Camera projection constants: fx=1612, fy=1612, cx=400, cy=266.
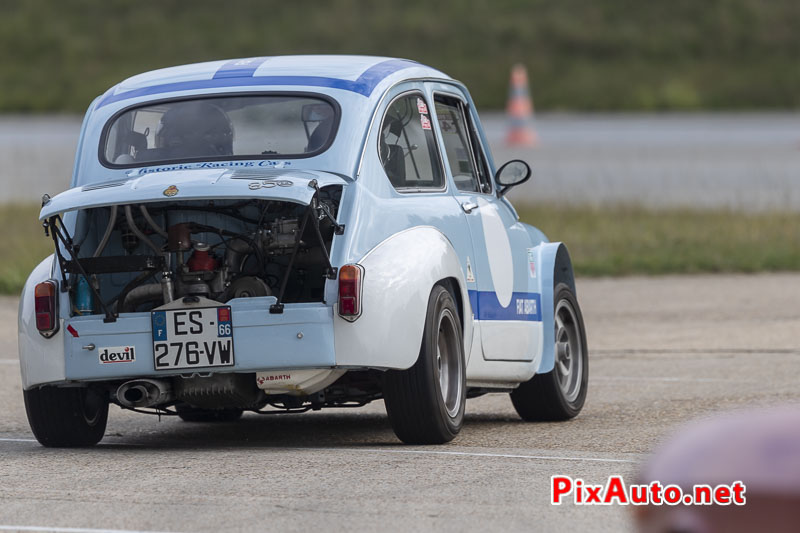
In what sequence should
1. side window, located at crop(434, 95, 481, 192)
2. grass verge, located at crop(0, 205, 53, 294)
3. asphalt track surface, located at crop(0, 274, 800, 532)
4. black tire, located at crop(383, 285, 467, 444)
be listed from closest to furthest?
asphalt track surface, located at crop(0, 274, 800, 532)
black tire, located at crop(383, 285, 467, 444)
side window, located at crop(434, 95, 481, 192)
grass verge, located at crop(0, 205, 53, 294)

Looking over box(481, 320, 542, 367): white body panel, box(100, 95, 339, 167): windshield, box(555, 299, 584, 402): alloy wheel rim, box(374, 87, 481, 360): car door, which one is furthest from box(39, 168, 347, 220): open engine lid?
box(555, 299, 584, 402): alloy wheel rim

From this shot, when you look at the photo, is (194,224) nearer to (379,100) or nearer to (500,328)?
(379,100)

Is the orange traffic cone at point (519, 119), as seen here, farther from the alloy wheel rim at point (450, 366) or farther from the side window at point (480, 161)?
the alloy wheel rim at point (450, 366)

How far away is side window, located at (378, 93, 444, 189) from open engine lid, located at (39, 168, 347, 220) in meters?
0.52

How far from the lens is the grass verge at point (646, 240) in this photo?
16.7m

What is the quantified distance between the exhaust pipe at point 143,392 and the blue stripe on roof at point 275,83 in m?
1.55

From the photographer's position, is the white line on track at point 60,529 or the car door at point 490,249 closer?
the white line on track at point 60,529

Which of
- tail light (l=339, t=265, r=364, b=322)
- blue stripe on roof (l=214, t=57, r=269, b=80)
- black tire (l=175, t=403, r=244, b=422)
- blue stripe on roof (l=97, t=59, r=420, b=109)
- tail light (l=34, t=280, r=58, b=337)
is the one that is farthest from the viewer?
black tire (l=175, t=403, r=244, b=422)

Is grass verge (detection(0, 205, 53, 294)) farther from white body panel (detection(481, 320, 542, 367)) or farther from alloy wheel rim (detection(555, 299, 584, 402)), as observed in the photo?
white body panel (detection(481, 320, 542, 367))

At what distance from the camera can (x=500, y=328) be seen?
8188mm

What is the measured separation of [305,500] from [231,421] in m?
3.56

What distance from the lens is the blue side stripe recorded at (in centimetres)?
795

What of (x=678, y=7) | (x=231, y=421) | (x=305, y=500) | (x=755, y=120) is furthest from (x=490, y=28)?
(x=305, y=500)

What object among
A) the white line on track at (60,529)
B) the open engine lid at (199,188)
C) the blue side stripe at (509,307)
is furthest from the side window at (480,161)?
the white line on track at (60,529)
